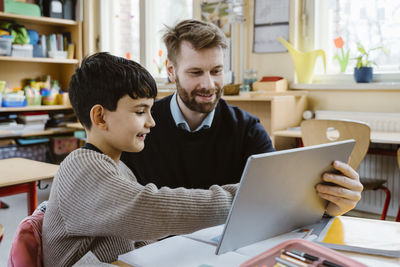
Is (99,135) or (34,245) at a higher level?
(99,135)

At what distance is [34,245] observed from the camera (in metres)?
0.90

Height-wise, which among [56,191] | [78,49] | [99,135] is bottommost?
[56,191]

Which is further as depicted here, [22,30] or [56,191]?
[22,30]

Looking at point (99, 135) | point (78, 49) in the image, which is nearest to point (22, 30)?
point (78, 49)

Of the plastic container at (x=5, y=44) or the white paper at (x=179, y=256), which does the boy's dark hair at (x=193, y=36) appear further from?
the plastic container at (x=5, y=44)

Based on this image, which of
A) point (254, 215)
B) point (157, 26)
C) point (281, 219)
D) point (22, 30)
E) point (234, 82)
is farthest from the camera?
point (157, 26)

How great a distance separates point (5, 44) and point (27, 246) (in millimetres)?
3875

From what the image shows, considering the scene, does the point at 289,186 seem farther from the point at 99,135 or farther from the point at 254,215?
the point at 99,135

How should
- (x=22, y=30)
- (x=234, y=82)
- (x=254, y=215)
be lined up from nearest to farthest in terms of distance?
1. (x=254, y=215)
2. (x=234, y=82)
3. (x=22, y=30)

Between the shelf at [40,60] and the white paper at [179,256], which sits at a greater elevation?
the shelf at [40,60]

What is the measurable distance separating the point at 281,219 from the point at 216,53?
2.41 ft

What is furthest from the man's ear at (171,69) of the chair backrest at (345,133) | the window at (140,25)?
the window at (140,25)

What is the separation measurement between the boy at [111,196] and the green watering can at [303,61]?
2.72 meters

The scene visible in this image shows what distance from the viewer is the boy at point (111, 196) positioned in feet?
2.60
